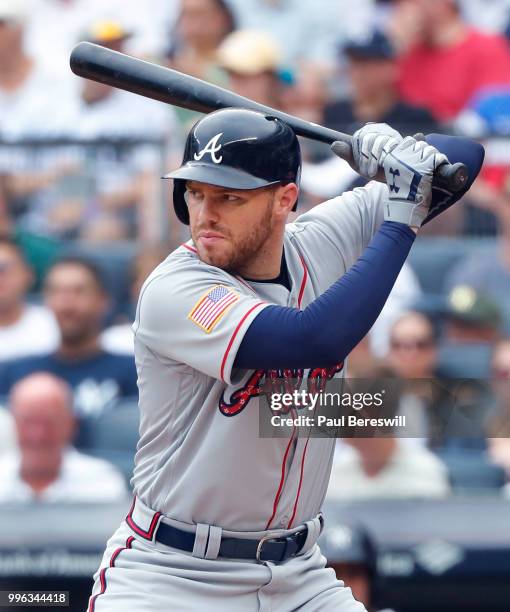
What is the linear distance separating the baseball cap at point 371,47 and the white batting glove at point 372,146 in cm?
338

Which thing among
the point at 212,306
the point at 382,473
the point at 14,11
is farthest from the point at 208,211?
the point at 14,11

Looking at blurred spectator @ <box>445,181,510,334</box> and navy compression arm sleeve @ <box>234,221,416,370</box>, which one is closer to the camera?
navy compression arm sleeve @ <box>234,221,416,370</box>

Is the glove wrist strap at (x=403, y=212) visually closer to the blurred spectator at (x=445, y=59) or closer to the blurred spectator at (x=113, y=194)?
the blurred spectator at (x=113, y=194)

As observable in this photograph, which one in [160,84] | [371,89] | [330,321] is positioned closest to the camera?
[330,321]

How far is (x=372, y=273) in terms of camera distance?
7.88 ft

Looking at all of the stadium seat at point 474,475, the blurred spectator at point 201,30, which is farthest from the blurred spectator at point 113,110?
the stadium seat at point 474,475

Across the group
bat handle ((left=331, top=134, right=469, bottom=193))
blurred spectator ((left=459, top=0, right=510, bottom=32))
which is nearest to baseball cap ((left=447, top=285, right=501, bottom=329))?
blurred spectator ((left=459, top=0, right=510, bottom=32))

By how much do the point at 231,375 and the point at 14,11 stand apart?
454cm

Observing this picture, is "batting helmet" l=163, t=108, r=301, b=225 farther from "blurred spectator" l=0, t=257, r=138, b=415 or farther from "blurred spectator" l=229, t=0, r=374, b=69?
"blurred spectator" l=229, t=0, r=374, b=69

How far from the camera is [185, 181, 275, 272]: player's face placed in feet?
8.38

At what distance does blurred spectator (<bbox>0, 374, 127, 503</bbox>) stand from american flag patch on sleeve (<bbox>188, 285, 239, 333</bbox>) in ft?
7.28

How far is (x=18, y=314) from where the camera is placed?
17.4 ft

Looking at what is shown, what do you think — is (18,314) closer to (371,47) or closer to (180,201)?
(371,47)

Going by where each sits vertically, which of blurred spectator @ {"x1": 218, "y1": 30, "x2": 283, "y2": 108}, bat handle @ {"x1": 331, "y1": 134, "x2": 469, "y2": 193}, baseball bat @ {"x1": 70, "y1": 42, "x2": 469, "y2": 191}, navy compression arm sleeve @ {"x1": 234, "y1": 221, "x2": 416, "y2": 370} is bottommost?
navy compression arm sleeve @ {"x1": 234, "y1": 221, "x2": 416, "y2": 370}
